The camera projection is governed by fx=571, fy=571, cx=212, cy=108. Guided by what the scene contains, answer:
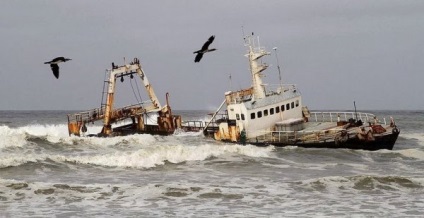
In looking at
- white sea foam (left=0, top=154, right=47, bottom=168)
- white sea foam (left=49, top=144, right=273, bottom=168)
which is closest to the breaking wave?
white sea foam (left=49, top=144, right=273, bottom=168)

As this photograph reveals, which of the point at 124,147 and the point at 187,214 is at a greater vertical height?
the point at 124,147

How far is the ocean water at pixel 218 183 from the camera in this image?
1593cm

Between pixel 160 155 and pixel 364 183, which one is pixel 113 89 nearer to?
pixel 160 155

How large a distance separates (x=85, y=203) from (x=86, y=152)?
17.6 metres

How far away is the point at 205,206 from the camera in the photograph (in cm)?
1645

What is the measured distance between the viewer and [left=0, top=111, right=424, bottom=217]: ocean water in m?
15.9

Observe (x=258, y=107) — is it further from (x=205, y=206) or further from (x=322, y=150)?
(x=205, y=206)

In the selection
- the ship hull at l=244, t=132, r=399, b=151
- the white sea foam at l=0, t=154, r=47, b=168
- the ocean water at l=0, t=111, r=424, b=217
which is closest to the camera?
the ocean water at l=0, t=111, r=424, b=217

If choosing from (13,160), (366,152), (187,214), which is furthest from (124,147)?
(187,214)

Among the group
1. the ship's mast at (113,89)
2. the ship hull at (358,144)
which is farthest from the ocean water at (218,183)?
the ship's mast at (113,89)

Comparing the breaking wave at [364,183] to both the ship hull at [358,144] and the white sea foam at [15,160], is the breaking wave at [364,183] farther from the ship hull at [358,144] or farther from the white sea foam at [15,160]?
the white sea foam at [15,160]

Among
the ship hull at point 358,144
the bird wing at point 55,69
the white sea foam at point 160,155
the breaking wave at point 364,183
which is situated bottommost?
the breaking wave at point 364,183

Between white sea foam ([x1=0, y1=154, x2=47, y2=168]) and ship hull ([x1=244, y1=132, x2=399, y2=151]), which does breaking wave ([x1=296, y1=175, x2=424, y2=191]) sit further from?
white sea foam ([x1=0, y1=154, x2=47, y2=168])

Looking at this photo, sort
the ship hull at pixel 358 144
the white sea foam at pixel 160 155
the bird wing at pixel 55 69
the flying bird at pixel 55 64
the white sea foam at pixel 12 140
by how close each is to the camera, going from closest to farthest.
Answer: the flying bird at pixel 55 64, the bird wing at pixel 55 69, the white sea foam at pixel 160 155, the ship hull at pixel 358 144, the white sea foam at pixel 12 140
